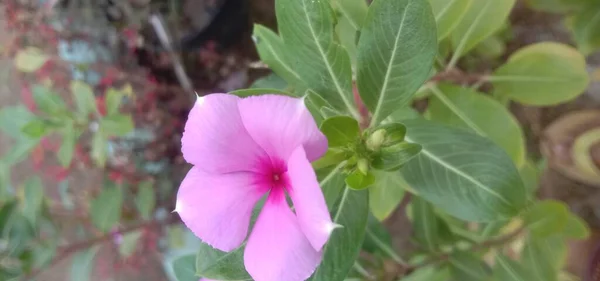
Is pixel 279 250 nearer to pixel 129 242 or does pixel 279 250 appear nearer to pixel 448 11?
pixel 448 11

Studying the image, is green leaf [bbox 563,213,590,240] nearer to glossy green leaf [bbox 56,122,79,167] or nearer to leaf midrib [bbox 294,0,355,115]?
leaf midrib [bbox 294,0,355,115]

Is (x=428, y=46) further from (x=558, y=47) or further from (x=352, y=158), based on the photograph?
(x=558, y=47)

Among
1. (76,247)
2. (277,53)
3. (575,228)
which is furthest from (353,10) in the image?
(76,247)

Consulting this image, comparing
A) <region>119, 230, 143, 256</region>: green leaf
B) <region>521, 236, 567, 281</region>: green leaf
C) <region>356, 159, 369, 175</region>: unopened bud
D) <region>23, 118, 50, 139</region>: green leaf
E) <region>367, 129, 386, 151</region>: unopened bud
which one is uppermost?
<region>367, 129, 386, 151</region>: unopened bud

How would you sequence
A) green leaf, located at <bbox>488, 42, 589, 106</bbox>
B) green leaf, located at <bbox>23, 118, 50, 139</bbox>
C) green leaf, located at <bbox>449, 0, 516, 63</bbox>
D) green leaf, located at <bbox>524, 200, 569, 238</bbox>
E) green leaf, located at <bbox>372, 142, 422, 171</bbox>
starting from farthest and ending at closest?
green leaf, located at <bbox>23, 118, 50, 139</bbox>, green leaf, located at <bbox>524, 200, 569, 238</bbox>, green leaf, located at <bbox>488, 42, 589, 106</bbox>, green leaf, located at <bbox>449, 0, 516, 63</bbox>, green leaf, located at <bbox>372, 142, 422, 171</bbox>

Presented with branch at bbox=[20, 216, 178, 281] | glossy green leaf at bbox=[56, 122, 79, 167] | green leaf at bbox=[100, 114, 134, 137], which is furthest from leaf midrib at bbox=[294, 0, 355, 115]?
branch at bbox=[20, 216, 178, 281]

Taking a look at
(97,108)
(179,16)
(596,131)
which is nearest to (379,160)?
(596,131)
